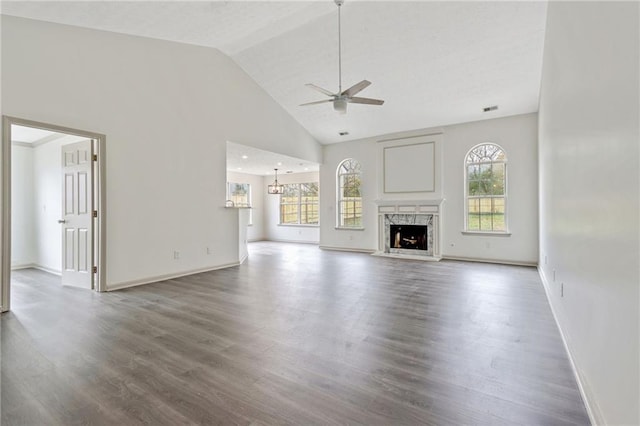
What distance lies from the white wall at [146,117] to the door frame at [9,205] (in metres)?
0.08

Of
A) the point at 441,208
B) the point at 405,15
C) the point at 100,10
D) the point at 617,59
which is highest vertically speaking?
the point at 405,15

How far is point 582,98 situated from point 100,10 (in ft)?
16.6

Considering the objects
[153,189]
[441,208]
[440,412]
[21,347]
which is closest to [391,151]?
[441,208]

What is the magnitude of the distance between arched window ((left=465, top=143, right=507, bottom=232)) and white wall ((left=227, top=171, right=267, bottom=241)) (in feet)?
24.6

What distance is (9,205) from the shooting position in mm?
3475

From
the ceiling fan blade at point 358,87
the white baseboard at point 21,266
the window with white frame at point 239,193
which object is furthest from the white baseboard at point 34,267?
the ceiling fan blade at point 358,87

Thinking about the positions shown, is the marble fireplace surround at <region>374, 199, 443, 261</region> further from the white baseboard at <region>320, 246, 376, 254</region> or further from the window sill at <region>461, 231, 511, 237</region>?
the window sill at <region>461, 231, 511, 237</region>

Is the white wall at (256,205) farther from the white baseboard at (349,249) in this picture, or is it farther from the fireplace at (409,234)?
the fireplace at (409,234)

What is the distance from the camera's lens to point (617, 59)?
133 cm

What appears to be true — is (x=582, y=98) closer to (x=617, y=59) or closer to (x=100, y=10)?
(x=617, y=59)

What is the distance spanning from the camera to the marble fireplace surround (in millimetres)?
7156

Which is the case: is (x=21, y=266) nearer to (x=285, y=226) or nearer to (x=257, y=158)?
(x=257, y=158)

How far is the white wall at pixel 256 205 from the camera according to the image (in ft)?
37.4

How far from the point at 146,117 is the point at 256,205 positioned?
712 centimetres
